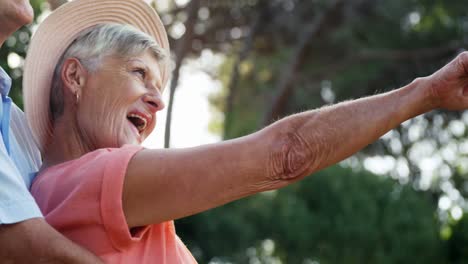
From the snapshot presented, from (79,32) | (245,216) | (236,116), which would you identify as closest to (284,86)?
(236,116)

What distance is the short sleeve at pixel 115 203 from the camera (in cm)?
219

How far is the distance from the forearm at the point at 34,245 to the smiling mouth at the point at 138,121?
465 mm

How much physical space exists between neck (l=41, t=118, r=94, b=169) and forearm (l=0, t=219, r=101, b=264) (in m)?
0.38

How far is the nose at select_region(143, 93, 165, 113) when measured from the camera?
2557mm

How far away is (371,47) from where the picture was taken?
57.5 ft

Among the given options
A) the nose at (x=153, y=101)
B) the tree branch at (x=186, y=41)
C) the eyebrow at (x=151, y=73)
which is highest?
the eyebrow at (x=151, y=73)

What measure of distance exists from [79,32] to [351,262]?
8378mm

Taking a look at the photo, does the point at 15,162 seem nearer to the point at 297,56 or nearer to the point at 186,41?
the point at 186,41

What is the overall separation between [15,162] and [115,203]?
44 centimetres

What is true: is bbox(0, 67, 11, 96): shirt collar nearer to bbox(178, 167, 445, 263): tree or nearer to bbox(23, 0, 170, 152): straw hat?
bbox(23, 0, 170, 152): straw hat

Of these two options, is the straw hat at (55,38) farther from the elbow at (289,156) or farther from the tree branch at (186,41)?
the tree branch at (186,41)

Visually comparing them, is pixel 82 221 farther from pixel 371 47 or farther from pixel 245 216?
pixel 371 47

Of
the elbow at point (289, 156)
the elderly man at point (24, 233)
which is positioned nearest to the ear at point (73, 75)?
the elderly man at point (24, 233)

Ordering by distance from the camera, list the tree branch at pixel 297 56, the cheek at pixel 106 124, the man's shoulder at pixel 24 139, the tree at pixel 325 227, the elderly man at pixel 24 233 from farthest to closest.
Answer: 1. the tree branch at pixel 297 56
2. the tree at pixel 325 227
3. the man's shoulder at pixel 24 139
4. the cheek at pixel 106 124
5. the elderly man at pixel 24 233
